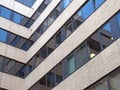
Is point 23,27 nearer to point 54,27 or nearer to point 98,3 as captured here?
point 54,27

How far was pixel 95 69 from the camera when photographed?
52.9ft

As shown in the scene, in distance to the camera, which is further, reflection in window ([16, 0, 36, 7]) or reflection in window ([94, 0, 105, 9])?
reflection in window ([16, 0, 36, 7])

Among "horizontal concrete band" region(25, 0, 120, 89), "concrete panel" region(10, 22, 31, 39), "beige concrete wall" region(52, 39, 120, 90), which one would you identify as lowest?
"beige concrete wall" region(52, 39, 120, 90)

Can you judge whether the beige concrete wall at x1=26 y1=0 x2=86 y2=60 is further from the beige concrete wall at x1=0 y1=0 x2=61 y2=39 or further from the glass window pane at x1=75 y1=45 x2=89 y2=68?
Result: the glass window pane at x1=75 y1=45 x2=89 y2=68

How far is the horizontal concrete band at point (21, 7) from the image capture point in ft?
98.5

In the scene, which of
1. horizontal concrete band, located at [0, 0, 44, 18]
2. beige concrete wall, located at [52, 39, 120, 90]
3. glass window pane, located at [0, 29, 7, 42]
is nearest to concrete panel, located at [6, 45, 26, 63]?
glass window pane, located at [0, 29, 7, 42]

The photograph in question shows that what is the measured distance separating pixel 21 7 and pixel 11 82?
10379 mm

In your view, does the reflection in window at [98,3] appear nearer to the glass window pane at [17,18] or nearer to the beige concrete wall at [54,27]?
the beige concrete wall at [54,27]

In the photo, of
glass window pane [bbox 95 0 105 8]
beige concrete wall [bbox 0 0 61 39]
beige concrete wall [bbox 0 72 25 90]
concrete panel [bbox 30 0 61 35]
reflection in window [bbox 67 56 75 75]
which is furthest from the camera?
beige concrete wall [bbox 0 0 61 39]

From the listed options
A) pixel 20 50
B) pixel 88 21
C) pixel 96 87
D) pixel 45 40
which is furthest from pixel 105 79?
pixel 20 50

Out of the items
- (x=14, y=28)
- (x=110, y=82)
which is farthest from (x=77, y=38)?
(x=14, y=28)

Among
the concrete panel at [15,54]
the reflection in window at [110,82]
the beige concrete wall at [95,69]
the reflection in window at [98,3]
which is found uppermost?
the concrete panel at [15,54]

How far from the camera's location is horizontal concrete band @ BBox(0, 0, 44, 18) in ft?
98.5

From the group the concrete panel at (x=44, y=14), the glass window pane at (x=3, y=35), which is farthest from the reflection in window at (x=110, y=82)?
the glass window pane at (x=3, y=35)
